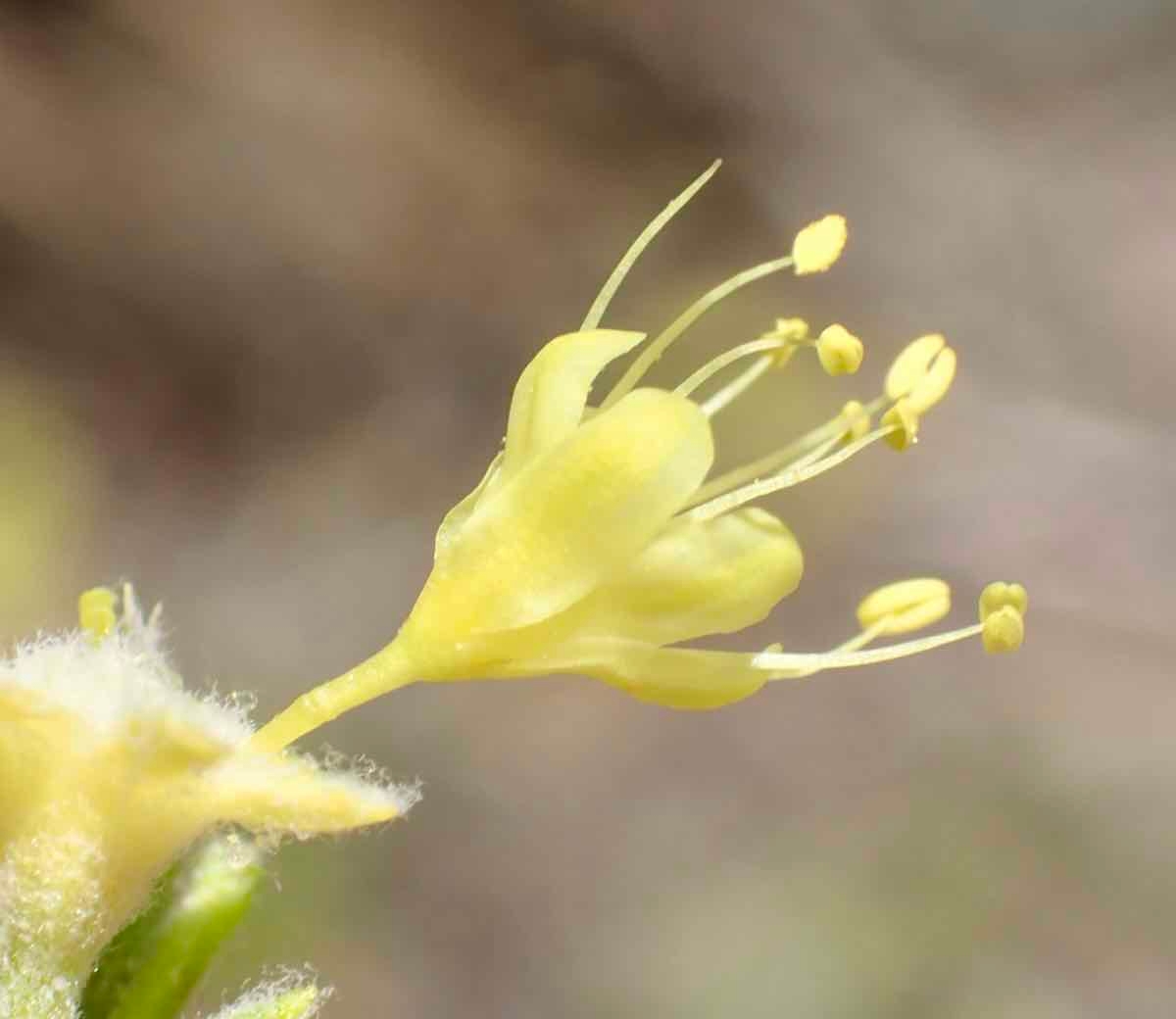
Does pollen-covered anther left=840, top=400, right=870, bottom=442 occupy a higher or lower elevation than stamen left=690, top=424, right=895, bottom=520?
higher

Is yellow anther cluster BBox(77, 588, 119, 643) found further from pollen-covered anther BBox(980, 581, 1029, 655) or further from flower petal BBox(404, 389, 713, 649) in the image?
pollen-covered anther BBox(980, 581, 1029, 655)

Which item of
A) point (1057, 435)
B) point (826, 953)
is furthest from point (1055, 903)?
point (1057, 435)

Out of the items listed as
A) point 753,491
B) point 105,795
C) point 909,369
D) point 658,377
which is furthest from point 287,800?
point 658,377

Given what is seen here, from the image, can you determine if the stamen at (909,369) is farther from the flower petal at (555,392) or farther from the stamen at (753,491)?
the flower petal at (555,392)

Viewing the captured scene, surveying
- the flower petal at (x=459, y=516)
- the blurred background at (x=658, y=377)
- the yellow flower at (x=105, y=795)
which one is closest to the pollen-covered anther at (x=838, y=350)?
the flower petal at (x=459, y=516)

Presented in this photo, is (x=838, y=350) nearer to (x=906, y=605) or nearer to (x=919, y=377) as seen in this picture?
(x=919, y=377)

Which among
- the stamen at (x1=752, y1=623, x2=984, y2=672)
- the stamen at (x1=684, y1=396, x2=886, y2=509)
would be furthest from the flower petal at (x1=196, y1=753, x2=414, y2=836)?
the stamen at (x1=684, y1=396, x2=886, y2=509)
